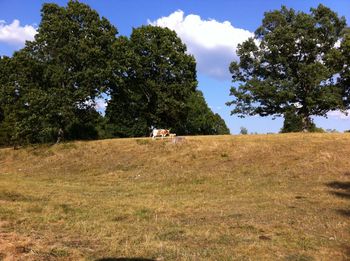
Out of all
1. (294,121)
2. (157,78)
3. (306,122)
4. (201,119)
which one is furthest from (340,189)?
(201,119)

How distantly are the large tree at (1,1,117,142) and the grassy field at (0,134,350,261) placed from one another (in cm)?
471

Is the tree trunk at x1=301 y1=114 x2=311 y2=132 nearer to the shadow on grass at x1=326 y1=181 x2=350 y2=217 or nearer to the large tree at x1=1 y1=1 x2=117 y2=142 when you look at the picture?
the large tree at x1=1 y1=1 x2=117 y2=142

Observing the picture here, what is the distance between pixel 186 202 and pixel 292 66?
3073cm

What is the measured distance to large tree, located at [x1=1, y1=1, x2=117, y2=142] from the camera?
121 ft

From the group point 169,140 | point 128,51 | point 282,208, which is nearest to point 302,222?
point 282,208

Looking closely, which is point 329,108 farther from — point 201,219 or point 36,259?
point 36,259

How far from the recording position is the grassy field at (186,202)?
8.89 meters

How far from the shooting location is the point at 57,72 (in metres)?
37.0

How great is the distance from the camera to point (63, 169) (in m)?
29.8

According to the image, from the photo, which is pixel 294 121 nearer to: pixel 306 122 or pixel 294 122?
pixel 294 122

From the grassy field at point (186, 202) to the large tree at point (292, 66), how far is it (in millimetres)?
12067

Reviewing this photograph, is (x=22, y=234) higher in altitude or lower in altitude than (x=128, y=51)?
lower

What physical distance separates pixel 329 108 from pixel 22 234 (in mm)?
37397

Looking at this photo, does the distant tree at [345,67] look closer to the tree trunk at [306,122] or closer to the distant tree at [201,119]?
the tree trunk at [306,122]
